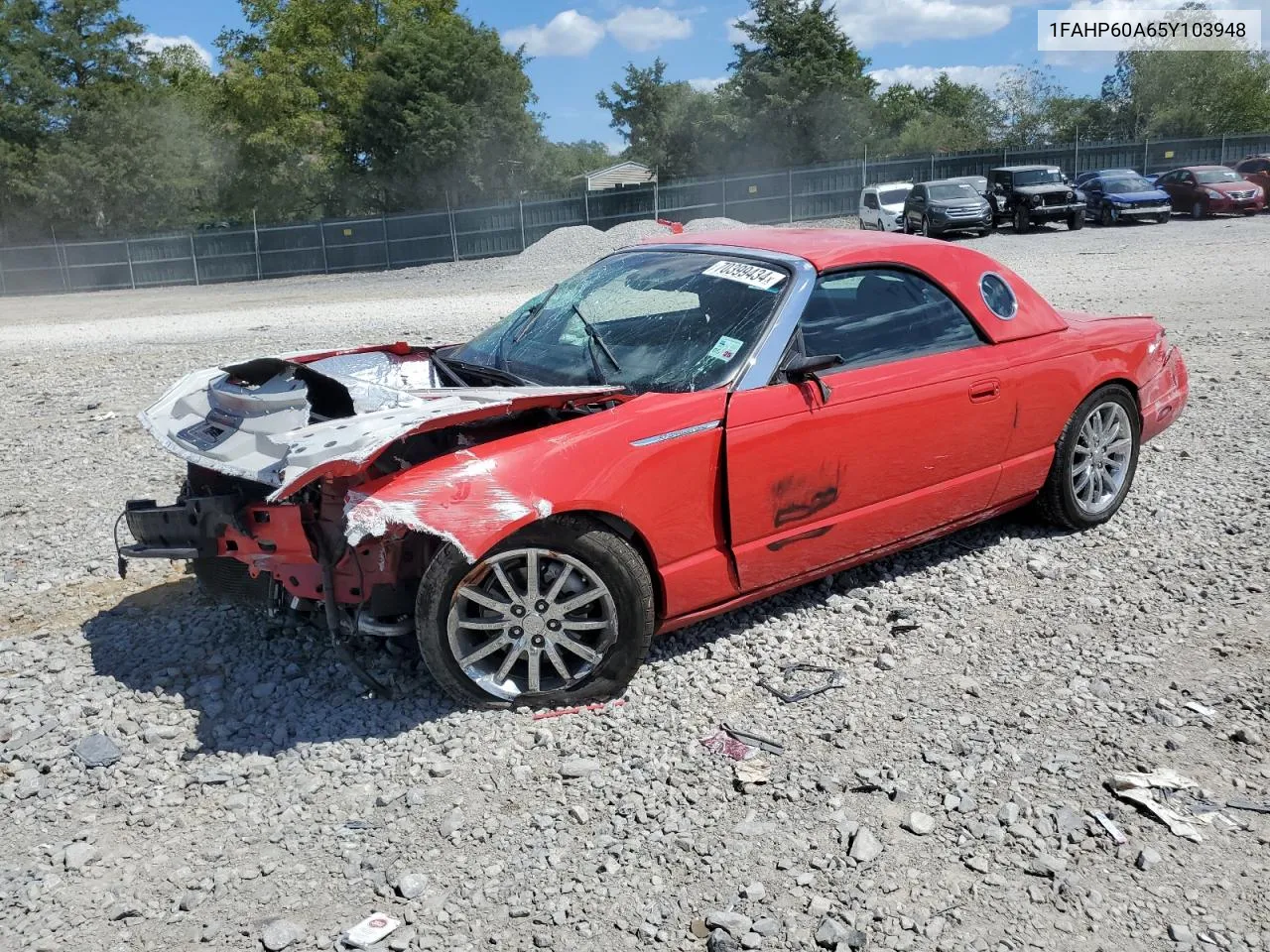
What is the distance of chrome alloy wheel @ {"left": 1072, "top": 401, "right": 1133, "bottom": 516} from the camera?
527 centimetres

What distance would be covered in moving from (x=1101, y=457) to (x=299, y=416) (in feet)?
12.6

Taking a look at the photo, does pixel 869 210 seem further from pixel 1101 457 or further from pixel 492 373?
pixel 492 373

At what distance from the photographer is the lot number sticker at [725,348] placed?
13.5 ft

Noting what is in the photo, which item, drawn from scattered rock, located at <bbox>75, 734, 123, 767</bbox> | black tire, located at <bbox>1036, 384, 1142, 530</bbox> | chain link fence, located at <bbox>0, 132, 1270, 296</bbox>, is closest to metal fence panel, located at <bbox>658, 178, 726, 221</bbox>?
chain link fence, located at <bbox>0, 132, 1270, 296</bbox>

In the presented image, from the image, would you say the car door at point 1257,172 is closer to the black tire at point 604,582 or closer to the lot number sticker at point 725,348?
the lot number sticker at point 725,348

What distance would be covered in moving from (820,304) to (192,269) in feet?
111

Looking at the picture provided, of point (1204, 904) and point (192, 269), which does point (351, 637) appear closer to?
point (1204, 904)

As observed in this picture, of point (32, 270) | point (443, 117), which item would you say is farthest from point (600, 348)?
point (443, 117)

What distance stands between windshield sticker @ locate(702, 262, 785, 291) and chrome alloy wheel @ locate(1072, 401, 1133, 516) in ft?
5.96

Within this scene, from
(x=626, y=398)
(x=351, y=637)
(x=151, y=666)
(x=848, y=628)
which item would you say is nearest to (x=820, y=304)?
(x=626, y=398)

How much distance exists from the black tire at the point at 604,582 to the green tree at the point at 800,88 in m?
51.6

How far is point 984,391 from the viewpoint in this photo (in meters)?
4.68

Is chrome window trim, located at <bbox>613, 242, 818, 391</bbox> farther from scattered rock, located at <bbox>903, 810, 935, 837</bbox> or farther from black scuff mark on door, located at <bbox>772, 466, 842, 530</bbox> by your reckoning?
scattered rock, located at <bbox>903, 810, 935, 837</bbox>

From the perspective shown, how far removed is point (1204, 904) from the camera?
110 inches
